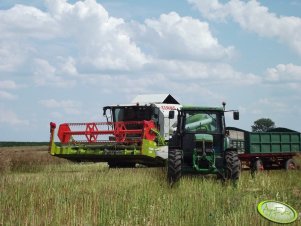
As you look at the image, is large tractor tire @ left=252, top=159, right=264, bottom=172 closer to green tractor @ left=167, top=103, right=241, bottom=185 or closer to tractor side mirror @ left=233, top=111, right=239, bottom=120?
green tractor @ left=167, top=103, right=241, bottom=185

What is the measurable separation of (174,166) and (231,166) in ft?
4.69

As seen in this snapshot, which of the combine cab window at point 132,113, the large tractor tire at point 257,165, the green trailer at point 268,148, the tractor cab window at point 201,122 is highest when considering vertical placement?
the combine cab window at point 132,113

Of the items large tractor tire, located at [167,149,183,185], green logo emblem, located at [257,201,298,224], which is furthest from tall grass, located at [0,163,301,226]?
green logo emblem, located at [257,201,298,224]

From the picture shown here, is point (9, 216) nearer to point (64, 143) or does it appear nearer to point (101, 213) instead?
point (101, 213)

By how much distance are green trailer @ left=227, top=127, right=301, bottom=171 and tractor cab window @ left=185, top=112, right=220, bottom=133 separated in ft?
16.2

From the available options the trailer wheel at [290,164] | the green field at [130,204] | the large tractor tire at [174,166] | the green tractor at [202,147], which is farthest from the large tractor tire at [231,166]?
the trailer wheel at [290,164]

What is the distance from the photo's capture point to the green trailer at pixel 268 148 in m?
17.6

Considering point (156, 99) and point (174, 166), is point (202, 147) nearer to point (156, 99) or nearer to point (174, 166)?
point (174, 166)

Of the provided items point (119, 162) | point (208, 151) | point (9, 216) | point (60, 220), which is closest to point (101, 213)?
point (60, 220)

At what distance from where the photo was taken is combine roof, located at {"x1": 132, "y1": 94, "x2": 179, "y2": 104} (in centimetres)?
1991

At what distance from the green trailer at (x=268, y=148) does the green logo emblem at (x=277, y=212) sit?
40.6 feet

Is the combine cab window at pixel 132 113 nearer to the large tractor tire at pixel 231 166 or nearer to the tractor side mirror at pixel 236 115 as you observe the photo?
the tractor side mirror at pixel 236 115

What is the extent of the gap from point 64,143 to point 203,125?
5.91m

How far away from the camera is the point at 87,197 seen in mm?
7832
